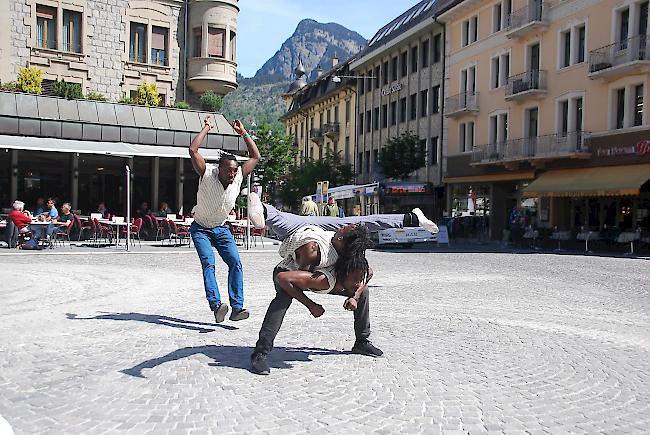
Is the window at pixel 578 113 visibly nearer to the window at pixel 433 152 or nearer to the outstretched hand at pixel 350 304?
the window at pixel 433 152

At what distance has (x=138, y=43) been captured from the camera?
109ft

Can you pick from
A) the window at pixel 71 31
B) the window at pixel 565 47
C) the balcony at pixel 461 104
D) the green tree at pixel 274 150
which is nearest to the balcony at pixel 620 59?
the window at pixel 565 47

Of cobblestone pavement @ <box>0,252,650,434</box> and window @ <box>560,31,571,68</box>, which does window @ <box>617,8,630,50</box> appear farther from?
cobblestone pavement @ <box>0,252,650,434</box>

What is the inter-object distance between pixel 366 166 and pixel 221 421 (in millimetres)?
50455

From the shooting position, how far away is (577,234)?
2775 cm

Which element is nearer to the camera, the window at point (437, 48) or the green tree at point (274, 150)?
the window at point (437, 48)

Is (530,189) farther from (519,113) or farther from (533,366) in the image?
(533,366)

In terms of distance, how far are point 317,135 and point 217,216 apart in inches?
2248

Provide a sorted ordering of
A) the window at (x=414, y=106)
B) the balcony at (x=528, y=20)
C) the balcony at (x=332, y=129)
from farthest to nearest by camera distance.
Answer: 1. the balcony at (x=332, y=129)
2. the window at (x=414, y=106)
3. the balcony at (x=528, y=20)

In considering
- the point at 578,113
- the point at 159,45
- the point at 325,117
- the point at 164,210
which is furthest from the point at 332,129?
the point at 164,210

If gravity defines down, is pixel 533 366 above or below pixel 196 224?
below

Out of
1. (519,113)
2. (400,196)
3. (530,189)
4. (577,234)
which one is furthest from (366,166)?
(577,234)

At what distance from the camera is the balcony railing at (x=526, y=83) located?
108 feet

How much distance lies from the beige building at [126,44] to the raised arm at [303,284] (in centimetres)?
2719
